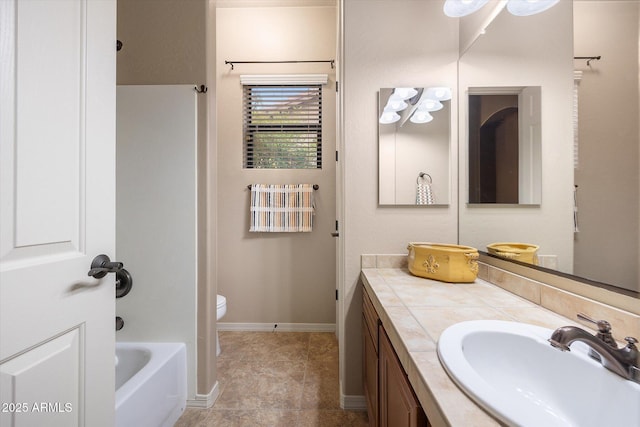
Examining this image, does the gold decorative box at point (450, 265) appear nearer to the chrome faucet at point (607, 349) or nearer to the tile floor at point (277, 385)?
the chrome faucet at point (607, 349)

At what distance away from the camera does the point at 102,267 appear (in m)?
0.73

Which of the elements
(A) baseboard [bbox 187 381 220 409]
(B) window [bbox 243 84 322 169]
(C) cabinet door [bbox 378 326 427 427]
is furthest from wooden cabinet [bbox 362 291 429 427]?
A: (B) window [bbox 243 84 322 169]

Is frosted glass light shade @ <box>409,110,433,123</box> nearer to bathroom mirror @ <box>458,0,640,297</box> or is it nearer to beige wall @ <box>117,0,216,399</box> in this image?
bathroom mirror @ <box>458,0,640,297</box>

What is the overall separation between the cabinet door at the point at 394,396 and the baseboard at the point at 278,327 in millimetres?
1550

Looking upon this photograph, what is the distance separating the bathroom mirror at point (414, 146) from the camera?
4.83 feet

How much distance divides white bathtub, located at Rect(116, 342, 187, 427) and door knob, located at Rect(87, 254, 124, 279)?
0.69m

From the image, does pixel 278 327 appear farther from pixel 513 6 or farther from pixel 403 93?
pixel 513 6

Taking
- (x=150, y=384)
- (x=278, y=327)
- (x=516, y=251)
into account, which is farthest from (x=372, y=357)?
(x=278, y=327)

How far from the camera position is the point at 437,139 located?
1.50 metres

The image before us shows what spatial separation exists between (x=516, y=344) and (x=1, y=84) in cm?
135

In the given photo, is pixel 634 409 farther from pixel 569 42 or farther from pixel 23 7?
pixel 23 7

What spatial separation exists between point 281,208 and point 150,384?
1.58m

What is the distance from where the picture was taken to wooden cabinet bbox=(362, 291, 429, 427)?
2.13 feet

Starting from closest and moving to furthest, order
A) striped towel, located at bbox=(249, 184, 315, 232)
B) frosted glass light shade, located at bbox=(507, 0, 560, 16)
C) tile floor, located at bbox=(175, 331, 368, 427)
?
frosted glass light shade, located at bbox=(507, 0, 560, 16) < tile floor, located at bbox=(175, 331, 368, 427) < striped towel, located at bbox=(249, 184, 315, 232)
